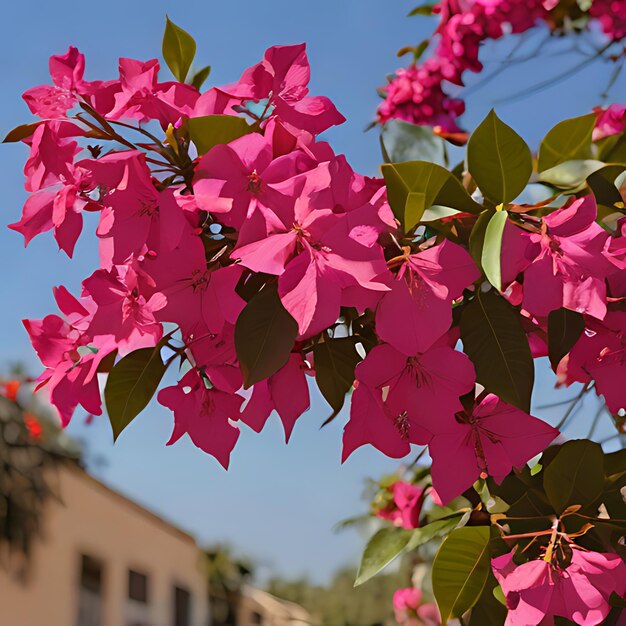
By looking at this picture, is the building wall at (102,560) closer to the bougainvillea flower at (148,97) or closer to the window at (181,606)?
the window at (181,606)

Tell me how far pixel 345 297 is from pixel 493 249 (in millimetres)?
79

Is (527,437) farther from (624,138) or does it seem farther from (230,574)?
(230,574)

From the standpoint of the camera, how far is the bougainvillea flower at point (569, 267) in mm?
472

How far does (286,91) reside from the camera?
20.4 inches

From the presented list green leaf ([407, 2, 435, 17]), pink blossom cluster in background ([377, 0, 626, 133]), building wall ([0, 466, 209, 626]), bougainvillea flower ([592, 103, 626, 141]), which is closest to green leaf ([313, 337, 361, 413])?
bougainvillea flower ([592, 103, 626, 141])

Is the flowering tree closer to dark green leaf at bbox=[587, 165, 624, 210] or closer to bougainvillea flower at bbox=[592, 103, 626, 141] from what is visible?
dark green leaf at bbox=[587, 165, 624, 210]

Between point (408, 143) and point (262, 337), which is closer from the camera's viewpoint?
point (262, 337)

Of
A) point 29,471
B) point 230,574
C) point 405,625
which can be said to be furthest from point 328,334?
point 230,574

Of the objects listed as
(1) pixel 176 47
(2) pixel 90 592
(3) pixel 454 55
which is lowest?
(1) pixel 176 47

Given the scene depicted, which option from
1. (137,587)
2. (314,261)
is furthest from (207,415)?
(137,587)

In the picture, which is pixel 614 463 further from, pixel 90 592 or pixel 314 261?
pixel 90 592

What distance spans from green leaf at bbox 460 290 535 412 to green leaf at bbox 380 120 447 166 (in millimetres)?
232

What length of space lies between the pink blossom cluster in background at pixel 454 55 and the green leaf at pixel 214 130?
113 centimetres

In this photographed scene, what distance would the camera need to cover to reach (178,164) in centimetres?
49
